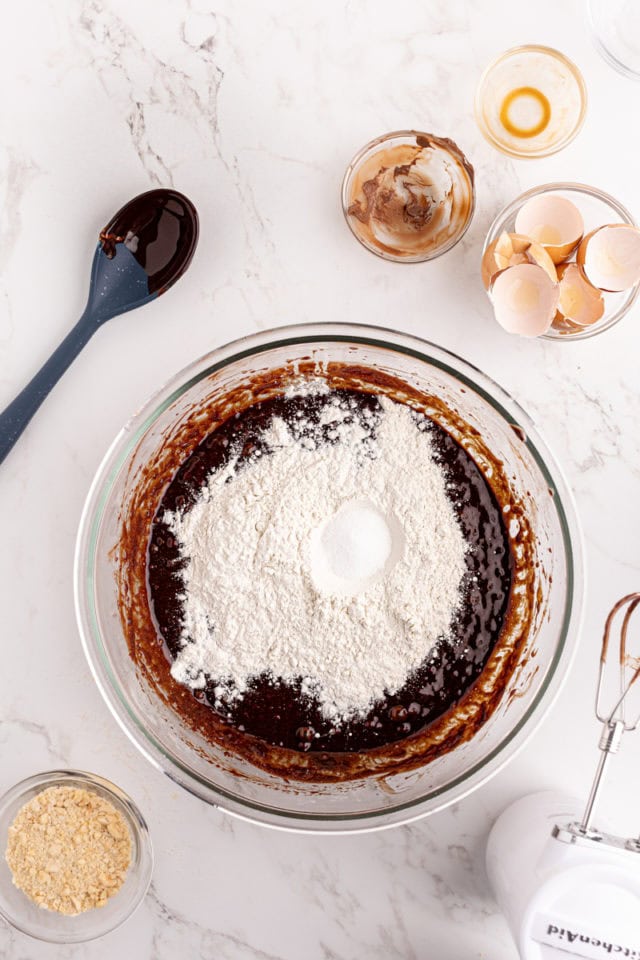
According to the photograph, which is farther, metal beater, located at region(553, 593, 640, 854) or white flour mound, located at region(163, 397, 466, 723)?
white flour mound, located at region(163, 397, 466, 723)

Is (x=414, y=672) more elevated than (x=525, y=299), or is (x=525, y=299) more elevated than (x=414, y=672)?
(x=525, y=299)

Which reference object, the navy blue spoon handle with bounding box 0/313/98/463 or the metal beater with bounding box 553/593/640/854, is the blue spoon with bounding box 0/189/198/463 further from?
the metal beater with bounding box 553/593/640/854

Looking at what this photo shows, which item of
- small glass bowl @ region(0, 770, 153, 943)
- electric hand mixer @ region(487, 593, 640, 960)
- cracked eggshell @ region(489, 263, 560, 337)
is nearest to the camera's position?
electric hand mixer @ region(487, 593, 640, 960)

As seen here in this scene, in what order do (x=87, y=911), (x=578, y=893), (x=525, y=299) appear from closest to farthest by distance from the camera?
1. (x=578, y=893)
2. (x=525, y=299)
3. (x=87, y=911)

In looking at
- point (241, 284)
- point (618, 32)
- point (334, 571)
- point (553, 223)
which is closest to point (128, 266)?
point (241, 284)

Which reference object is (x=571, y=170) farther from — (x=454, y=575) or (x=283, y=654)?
(x=283, y=654)

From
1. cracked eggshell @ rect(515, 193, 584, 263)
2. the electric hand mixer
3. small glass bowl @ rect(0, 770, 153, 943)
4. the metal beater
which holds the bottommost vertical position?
small glass bowl @ rect(0, 770, 153, 943)

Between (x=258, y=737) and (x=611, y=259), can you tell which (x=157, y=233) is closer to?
(x=611, y=259)

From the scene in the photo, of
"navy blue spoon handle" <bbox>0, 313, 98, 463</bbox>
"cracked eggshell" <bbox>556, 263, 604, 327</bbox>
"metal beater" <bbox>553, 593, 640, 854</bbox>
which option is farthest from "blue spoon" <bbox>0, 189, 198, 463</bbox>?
"metal beater" <bbox>553, 593, 640, 854</bbox>
